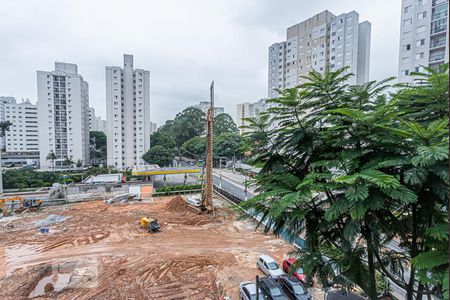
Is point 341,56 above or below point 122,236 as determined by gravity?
above

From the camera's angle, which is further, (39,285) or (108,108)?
(108,108)

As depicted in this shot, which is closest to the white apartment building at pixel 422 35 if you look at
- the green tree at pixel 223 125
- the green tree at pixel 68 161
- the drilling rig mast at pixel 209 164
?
the drilling rig mast at pixel 209 164

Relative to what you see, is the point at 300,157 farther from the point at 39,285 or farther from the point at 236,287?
the point at 39,285

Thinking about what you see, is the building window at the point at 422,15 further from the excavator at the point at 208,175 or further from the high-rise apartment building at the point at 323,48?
the excavator at the point at 208,175

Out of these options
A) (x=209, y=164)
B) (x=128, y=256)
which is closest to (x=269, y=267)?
(x=128, y=256)

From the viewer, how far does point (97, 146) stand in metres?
53.9

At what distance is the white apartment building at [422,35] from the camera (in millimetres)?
20891

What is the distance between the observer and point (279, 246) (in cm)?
1334

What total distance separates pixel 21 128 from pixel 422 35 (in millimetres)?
79285

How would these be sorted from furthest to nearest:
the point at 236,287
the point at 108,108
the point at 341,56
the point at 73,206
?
the point at 108,108 < the point at 341,56 < the point at 73,206 < the point at 236,287

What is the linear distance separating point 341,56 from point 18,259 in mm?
43495

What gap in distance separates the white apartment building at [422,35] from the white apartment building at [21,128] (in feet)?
248

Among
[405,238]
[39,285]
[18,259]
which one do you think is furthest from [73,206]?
[405,238]

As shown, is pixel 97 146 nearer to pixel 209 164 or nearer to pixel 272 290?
pixel 209 164
